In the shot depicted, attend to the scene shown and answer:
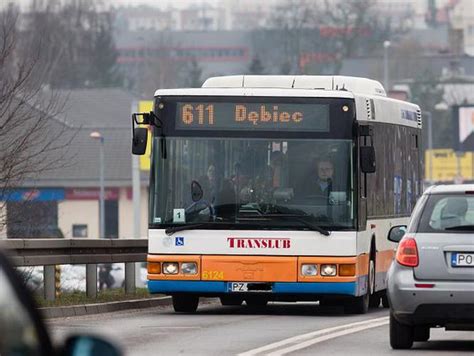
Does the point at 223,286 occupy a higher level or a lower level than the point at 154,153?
lower

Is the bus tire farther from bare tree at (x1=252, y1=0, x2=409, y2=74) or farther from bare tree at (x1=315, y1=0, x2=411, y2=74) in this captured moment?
bare tree at (x1=315, y1=0, x2=411, y2=74)

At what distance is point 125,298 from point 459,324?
8.88 metres

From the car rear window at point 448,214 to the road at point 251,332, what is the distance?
913 millimetres

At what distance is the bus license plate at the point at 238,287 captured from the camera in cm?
1802

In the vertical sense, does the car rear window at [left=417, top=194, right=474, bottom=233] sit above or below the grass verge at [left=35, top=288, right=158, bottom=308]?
above

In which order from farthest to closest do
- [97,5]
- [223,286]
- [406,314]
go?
[97,5] < [223,286] < [406,314]

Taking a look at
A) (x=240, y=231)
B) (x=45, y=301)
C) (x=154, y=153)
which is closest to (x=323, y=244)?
(x=240, y=231)

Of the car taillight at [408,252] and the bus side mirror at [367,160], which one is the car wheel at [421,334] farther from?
the bus side mirror at [367,160]

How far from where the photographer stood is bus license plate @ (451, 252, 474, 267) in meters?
12.5

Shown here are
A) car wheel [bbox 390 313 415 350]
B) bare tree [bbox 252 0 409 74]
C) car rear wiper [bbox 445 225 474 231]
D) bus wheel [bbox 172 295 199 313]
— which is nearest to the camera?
car rear wiper [bbox 445 225 474 231]

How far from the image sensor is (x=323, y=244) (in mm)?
18125

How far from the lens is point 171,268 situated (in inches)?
717

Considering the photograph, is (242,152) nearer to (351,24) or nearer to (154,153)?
(154,153)

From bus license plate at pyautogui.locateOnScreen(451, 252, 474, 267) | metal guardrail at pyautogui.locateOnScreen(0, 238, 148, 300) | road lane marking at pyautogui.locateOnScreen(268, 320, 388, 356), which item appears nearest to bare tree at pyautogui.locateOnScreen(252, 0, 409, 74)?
metal guardrail at pyautogui.locateOnScreen(0, 238, 148, 300)
